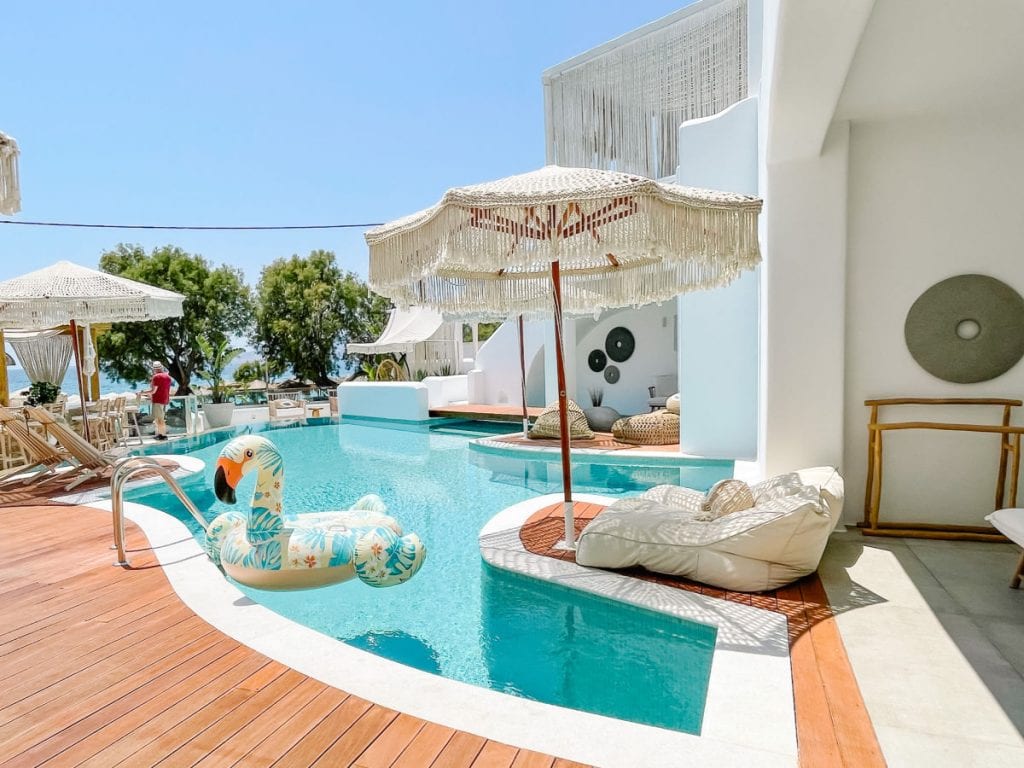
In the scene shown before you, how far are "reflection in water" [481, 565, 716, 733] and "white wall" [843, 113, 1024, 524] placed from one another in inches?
114

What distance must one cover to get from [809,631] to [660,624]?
2.74 feet

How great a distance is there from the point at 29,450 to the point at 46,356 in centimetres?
1814

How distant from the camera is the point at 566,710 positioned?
2600mm

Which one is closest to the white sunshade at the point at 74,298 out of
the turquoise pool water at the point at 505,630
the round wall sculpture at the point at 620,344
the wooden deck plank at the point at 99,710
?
the turquoise pool water at the point at 505,630

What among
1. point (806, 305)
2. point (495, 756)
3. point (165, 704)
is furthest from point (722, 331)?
point (165, 704)

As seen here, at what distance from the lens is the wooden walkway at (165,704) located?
231 centimetres

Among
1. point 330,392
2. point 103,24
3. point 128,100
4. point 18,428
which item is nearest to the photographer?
point 18,428

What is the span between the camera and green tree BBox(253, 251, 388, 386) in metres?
30.7

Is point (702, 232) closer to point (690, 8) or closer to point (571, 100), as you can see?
point (690, 8)

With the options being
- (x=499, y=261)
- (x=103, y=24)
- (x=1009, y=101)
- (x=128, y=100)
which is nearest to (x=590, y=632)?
(x=499, y=261)

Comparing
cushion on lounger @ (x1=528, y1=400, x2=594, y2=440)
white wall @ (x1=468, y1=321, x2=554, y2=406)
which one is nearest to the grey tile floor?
cushion on lounger @ (x1=528, y1=400, x2=594, y2=440)

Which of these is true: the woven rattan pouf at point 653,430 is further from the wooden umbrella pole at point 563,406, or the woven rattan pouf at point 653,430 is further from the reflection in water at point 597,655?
the reflection in water at point 597,655

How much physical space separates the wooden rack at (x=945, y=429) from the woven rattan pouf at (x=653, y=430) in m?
5.58

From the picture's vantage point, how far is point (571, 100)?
12.2 m
